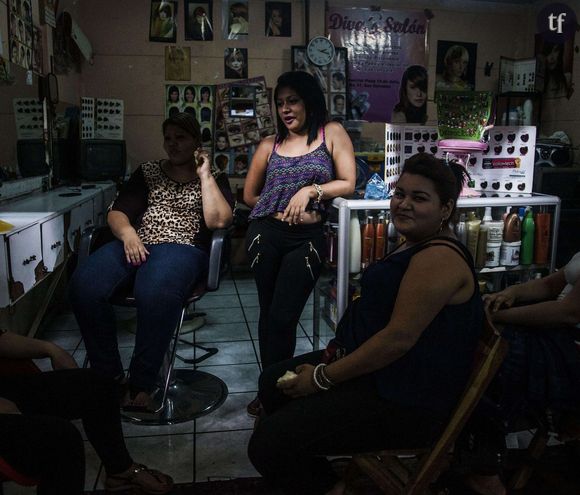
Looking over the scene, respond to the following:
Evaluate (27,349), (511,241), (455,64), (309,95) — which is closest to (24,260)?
(27,349)

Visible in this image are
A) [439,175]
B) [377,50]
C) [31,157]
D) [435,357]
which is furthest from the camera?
[377,50]

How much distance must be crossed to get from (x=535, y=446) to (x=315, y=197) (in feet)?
3.91

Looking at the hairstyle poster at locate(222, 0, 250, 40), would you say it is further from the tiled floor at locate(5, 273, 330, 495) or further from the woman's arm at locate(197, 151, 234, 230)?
the woman's arm at locate(197, 151, 234, 230)

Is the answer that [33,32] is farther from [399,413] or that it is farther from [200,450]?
[399,413]

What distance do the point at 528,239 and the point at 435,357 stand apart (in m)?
1.47

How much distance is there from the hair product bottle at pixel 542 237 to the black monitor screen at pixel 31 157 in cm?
288

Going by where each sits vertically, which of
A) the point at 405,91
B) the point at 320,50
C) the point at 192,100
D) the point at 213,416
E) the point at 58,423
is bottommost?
the point at 213,416

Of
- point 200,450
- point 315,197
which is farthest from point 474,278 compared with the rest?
point 200,450

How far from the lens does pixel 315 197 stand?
7.27 feet

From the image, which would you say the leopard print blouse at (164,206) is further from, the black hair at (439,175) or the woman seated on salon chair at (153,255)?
the black hair at (439,175)

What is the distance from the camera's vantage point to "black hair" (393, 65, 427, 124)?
554 cm

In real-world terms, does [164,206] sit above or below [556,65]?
below

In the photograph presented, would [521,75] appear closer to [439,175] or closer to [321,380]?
[439,175]

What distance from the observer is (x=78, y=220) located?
3.16m
